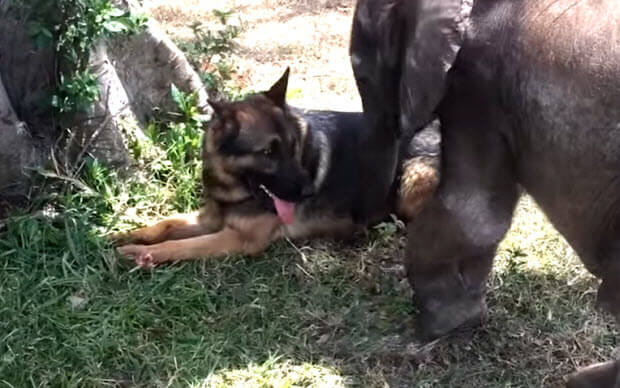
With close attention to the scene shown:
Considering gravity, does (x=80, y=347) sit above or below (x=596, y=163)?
below

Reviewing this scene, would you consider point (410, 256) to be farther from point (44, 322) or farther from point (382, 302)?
point (44, 322)

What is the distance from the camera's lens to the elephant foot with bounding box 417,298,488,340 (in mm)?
4723

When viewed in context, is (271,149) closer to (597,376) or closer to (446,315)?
(446,315)

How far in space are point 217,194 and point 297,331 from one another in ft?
3.23

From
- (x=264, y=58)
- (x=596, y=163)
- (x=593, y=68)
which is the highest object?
(x=593, y=68)

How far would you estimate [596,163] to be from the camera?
3846 mm

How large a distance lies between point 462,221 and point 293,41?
3948 mm

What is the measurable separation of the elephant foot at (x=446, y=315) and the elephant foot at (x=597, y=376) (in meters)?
0.54

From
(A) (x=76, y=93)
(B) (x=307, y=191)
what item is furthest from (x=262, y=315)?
(A) (x=76, y=93)

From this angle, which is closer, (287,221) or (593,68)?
(593,68)

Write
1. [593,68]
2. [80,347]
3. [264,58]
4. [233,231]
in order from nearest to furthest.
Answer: [593,68], [80,347], [233,231], [264,58]

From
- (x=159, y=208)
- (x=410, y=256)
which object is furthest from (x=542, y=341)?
(x=159, y=208)

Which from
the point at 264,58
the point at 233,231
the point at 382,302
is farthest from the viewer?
the point at 264,58

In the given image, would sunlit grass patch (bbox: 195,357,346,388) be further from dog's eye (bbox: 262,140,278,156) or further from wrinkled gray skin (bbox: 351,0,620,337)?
dog's eye (bbox: 262,140,278,156)
